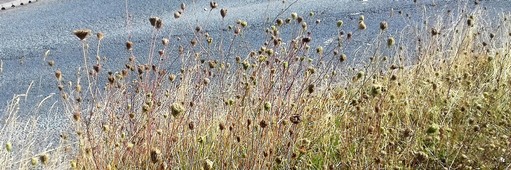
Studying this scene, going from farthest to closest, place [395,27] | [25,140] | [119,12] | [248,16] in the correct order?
[119,12], [248,16], [395,27], [25,140]

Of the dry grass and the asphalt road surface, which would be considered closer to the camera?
the dry grass

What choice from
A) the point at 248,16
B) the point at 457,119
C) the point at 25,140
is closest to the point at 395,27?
the point at 248,16

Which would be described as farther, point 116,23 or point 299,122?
point 116,23

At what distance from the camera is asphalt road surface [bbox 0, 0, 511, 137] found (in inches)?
236

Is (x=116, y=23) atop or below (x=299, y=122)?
below

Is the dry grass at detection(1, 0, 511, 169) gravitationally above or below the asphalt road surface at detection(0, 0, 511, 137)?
above

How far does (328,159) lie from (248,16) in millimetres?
4647

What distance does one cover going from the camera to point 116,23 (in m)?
7.93

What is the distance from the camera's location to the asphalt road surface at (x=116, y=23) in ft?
19.7

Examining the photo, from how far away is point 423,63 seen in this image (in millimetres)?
4027

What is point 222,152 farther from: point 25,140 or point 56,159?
point 25,140

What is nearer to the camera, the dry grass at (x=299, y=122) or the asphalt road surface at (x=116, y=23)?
the dry grass at (x=299, y=122)

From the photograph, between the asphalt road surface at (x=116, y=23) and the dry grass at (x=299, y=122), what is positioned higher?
the dry grass at (x=299, y=122)

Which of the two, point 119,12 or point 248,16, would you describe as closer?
point 248,16
